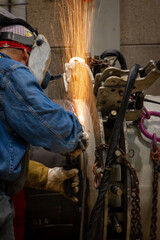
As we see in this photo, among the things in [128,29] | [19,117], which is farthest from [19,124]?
[128,29]

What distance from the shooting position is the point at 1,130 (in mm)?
1276

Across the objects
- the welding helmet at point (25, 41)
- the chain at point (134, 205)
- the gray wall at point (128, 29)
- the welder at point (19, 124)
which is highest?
the gray wall at point (128, 29)

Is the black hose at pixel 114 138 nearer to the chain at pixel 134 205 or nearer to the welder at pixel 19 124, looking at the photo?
the chain at pixel 134 205

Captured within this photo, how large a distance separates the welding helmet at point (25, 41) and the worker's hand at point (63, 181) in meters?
0.70

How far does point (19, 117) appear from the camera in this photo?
1.25 meters

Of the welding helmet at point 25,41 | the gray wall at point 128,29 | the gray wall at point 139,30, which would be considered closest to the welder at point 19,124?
the welding helmet at point 25,41

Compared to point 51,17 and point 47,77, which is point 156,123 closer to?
point 47,77

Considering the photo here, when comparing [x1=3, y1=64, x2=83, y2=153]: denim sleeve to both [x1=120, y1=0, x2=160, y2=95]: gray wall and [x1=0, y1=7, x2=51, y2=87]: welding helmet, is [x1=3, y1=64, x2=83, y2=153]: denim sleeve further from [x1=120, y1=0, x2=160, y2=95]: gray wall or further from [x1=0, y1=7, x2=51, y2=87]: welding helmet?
[x1=120, y1=0, x2=160, y2=95]: gray wall

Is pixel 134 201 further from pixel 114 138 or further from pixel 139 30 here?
pixel 139 30

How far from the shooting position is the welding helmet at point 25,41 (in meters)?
1.56

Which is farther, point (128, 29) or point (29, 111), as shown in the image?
point (128, 29)

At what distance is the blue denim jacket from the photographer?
124 cm

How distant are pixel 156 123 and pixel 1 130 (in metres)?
1.14

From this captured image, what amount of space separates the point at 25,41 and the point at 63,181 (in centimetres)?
102
